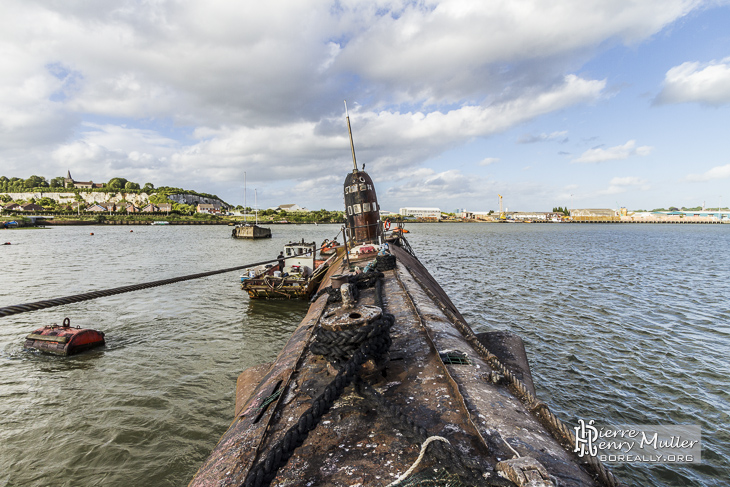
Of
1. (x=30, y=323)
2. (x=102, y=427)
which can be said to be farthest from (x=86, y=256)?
(x=102, y=427)

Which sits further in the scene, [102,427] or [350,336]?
[102,427]

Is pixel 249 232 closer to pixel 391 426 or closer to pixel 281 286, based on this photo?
pixel 281 286

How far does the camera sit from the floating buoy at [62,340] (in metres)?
10.6

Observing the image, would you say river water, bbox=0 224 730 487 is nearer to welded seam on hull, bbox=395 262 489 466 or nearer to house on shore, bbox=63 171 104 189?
welded seam on hull, bbox=395 262 489 466

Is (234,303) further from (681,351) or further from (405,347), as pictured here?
(681,351)

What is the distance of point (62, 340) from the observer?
1064 centimetres

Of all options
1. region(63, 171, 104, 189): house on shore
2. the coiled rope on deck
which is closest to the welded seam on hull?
the coiled rope on deck

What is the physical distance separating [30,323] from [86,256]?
2645cm

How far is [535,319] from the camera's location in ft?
45.1

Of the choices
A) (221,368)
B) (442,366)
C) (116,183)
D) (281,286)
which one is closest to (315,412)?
(442,366)

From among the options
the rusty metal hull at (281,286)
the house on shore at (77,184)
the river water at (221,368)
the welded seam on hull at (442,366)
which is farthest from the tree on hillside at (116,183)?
the welded seam on hull at (442,366)

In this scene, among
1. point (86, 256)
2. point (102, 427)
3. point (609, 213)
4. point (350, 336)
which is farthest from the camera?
point (609, 213)

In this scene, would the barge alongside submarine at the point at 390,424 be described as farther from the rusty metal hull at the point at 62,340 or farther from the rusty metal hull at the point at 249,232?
the rusty metal hull at the point at 249,232

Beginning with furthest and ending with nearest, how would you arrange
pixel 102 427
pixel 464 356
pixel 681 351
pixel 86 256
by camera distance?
pixel 86 256 < pixel 681 351 < pixel 102 427 < pixel 464 356
